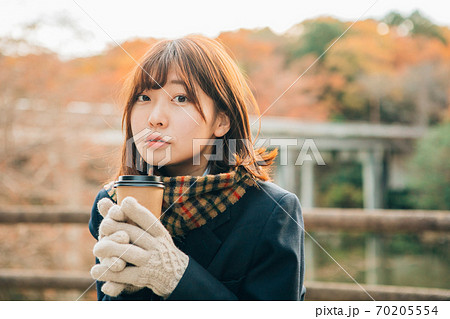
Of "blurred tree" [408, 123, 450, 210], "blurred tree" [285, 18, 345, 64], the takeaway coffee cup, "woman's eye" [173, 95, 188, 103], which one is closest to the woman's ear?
"woman's eye" [173, 95, 188, 103]

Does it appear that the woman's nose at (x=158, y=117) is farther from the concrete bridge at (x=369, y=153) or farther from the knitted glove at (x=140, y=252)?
the concrete bridge at (x=369, y=153)

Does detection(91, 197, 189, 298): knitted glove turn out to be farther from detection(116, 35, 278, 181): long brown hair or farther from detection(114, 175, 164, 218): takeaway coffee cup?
detection(116, 35, 278, 181): long brown hair

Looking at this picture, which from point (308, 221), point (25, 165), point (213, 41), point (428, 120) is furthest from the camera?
point (428, 120)

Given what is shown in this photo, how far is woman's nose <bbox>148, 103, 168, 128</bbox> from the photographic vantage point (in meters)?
1.03

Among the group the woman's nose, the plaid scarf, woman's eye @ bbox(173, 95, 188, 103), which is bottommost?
the plaid scarf

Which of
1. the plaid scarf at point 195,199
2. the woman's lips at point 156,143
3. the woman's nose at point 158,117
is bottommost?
the plaid scarf at point 195,199

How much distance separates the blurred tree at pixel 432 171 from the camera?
8508 millimetres

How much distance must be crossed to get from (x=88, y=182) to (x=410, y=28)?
31.6 ft

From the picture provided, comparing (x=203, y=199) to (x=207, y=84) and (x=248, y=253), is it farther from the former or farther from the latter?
(x=207, y=84)

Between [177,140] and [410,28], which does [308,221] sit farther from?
[410,28]

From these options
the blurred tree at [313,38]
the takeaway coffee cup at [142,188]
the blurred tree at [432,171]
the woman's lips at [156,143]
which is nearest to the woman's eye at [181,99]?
the woman's lips at [156,143]

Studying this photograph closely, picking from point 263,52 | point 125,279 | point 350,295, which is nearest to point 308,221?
point 350,295

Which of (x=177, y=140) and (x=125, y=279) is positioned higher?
(x=177, y=140)

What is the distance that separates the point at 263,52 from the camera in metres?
9.26
